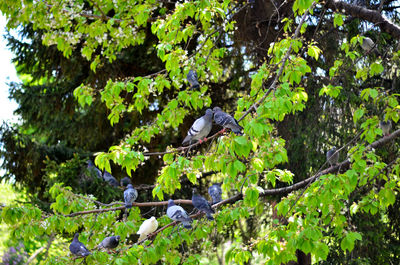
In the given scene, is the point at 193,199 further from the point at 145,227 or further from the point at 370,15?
the point at 370,15

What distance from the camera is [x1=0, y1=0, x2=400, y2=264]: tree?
4418mm

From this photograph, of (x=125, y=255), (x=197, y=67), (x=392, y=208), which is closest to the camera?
(x=125, y=255)

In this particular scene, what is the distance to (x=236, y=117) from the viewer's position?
479cm

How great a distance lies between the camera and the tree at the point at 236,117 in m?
4.42

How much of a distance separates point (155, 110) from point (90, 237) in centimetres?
320

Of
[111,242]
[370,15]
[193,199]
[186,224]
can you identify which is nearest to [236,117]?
[193,199]

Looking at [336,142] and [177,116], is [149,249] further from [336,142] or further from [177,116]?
[336,142]

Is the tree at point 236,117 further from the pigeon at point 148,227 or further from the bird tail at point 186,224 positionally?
the bird tail at point 186,224

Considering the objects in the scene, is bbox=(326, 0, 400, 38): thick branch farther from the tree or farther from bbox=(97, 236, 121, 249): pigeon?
bbox=(97, 236, 121, 249): pigeon

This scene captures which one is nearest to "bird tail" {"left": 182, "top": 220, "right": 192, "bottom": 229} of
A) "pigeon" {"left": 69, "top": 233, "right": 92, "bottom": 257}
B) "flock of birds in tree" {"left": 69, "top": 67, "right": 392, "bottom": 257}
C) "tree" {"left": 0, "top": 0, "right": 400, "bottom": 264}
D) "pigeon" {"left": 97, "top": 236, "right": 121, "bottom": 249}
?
"flock of birds in tree" {"left": 69, "top": 67, "right": 392, "bottom": 257}

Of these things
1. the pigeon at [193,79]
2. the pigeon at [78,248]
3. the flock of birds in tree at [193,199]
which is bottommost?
the pigeon at [78,248]

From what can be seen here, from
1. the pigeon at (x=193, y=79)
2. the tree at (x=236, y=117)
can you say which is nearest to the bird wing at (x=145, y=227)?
the tree at (x=236, y=117)

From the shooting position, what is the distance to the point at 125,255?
4438mm

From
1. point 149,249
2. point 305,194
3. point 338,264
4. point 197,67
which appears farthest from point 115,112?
point 338,264
